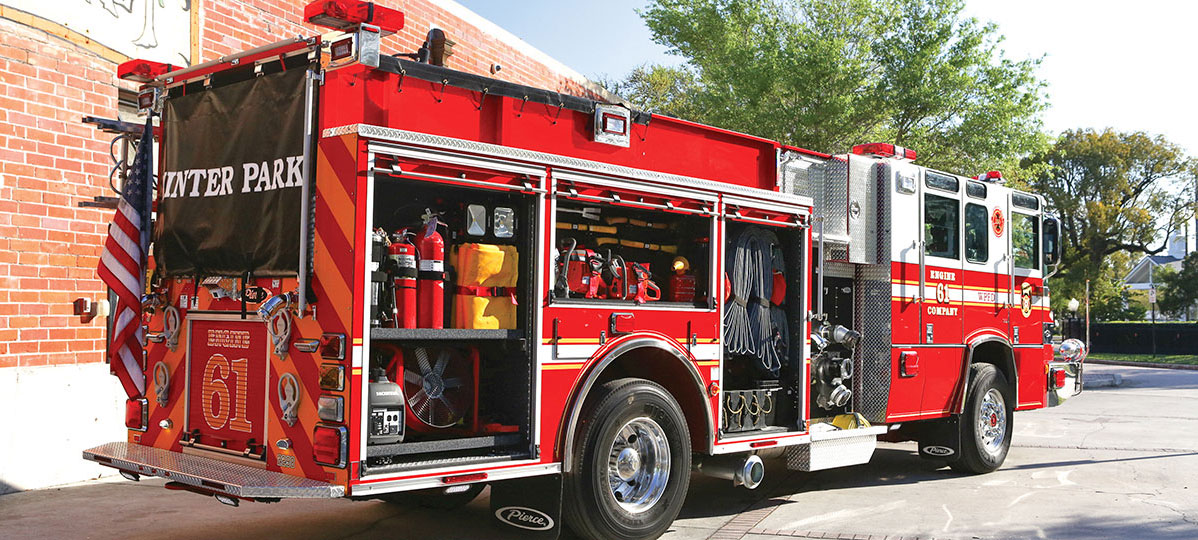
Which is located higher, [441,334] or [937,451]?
[441,334]

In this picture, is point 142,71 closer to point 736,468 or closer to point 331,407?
point 331,407

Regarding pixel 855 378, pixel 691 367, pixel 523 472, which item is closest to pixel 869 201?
pixel 855 378

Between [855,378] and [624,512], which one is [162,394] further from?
[855,378]

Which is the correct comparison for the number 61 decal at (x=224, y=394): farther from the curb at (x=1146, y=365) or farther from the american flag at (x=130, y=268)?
the curb at (x=1146, y=365)

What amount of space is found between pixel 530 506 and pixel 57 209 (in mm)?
5253

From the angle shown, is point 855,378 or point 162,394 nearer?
point 162,394

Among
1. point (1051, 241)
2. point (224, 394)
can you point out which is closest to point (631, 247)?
point (224, 394)

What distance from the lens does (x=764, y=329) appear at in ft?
27.1

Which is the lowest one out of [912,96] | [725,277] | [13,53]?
[725,277]

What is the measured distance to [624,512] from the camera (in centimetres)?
678

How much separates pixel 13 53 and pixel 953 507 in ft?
27.2

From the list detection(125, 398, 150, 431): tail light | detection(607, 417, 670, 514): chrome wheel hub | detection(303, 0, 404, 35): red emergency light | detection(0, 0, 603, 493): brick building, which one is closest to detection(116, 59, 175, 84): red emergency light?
detection(303, 0, 404, 35): red emergency light

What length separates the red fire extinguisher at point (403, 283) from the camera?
5863 mm

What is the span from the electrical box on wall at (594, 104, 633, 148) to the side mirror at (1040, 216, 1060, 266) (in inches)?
253
